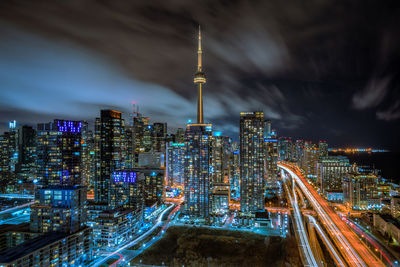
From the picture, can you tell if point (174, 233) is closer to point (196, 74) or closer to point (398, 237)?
point (398, 237)

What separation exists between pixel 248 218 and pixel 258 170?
1292cm

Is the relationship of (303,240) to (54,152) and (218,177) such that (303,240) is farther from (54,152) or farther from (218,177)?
(54,152)

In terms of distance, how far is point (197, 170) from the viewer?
63.9 metres

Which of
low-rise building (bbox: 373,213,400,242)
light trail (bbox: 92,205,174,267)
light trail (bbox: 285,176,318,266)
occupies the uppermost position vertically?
low-rise building (bbox: 373,213,400,242)

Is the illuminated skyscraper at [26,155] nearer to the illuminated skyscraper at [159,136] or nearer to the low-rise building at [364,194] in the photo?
the illuminated skyscraper at [159,136]

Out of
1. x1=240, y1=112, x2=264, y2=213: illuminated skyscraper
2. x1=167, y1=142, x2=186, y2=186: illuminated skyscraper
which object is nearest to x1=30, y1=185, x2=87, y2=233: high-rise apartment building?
x1=240, y1=112, x2=264, y2=213: illuminated skyscraper

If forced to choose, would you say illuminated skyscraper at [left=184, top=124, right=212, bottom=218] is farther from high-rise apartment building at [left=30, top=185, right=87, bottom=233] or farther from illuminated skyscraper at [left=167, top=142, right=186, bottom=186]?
illuminated skyscraper at [left=167, top=142, right=186, bottom=186]

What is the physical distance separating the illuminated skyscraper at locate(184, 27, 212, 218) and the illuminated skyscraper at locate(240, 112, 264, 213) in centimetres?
892

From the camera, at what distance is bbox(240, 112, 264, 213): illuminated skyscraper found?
6294cm

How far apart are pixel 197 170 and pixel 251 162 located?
14.0m

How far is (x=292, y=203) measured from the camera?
70125mm

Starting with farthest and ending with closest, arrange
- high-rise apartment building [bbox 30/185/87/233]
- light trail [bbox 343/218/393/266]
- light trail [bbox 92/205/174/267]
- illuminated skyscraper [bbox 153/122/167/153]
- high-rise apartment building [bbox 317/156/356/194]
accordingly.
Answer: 1. illuminated skyscraper [bbox 153/122/167/153]
2. high-rise apartment building [bbox 317/156/356/194]
3. high-rise apartment building [bbox 30/185/87/233]
4. light trail [bbox 92/205/174/267]
5. light trail [bbox 343/218/393/266]

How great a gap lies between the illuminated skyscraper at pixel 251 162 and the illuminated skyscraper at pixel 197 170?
8.92m

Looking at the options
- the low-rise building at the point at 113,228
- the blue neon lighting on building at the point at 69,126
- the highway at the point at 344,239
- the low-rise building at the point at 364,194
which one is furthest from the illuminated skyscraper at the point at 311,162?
the blue neon lighting on building at the point at 69,126
